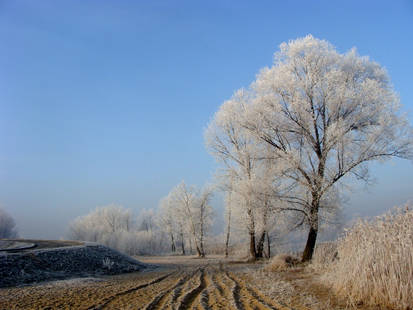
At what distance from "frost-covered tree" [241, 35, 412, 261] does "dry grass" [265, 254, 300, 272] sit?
0.52m

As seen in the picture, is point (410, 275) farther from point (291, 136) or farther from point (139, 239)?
point (139, 239)

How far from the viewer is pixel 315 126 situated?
14273mm

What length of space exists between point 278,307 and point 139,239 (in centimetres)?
5671

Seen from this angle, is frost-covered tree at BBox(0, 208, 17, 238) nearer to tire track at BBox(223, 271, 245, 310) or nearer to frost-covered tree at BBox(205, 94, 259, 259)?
frost-covered tree at BBox(205, 94, 259, 259)

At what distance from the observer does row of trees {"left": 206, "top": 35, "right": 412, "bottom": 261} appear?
1324cm

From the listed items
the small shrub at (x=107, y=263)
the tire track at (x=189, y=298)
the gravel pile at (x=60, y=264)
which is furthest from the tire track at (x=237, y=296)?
the small shrub at (x=107, y=263)

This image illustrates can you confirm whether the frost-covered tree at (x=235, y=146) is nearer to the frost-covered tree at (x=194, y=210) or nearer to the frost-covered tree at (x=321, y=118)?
the frost-covered tree at (x=321, y=118)

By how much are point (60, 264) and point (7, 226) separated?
219ft

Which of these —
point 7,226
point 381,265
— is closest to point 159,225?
point 7,226

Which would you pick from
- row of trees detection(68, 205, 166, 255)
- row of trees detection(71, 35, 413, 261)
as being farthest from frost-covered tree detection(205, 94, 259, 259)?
row of trees detection(68, 205, 166, 255)

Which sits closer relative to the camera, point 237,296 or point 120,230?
point 237,296

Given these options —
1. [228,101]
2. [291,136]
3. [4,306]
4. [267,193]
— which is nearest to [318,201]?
[267,193]

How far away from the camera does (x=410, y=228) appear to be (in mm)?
6180

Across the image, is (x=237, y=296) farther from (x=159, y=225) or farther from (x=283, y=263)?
(x=159, y=225)
